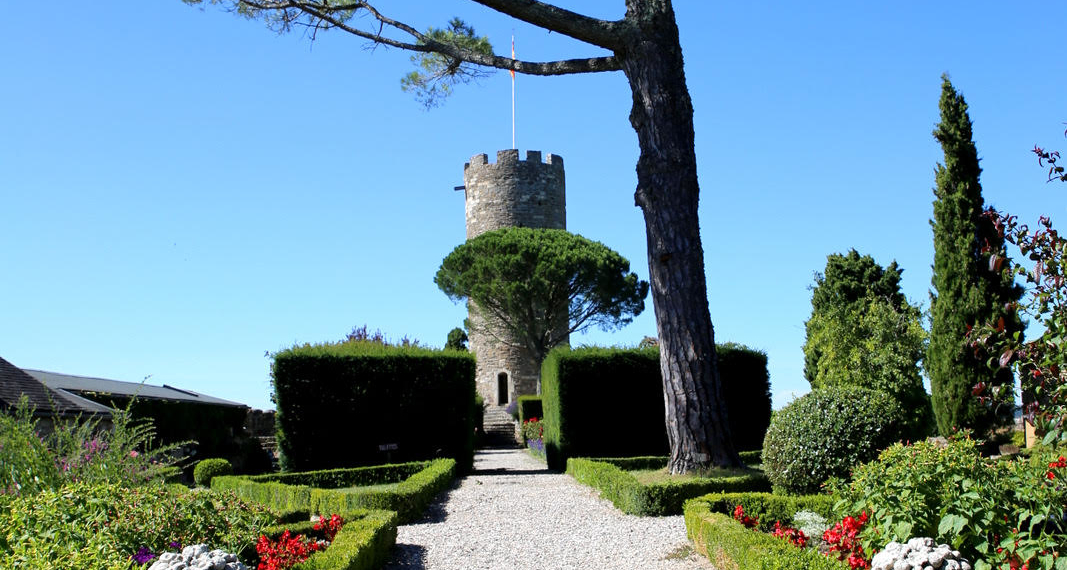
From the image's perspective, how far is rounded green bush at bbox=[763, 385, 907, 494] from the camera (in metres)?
7.94

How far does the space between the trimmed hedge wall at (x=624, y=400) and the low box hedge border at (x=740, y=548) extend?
7322 mm

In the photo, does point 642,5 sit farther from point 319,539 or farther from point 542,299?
point 542,299

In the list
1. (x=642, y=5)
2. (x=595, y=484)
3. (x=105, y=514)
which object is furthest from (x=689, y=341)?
(x=105, y=514)

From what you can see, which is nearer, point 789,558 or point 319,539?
point 789,558

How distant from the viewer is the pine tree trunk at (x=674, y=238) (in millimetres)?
9398

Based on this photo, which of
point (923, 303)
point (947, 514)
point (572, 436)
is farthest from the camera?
point (923, 303)

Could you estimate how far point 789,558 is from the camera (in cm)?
443

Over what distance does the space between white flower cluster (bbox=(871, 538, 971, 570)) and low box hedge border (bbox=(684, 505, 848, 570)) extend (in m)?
0.23

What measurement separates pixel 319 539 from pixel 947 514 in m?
4.65

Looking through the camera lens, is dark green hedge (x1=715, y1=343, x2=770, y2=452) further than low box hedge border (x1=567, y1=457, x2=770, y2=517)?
Yes

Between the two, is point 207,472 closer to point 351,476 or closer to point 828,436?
point 351,476

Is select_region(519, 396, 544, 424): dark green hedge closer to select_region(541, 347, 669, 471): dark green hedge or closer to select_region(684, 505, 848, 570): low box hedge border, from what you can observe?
select_region(541, 347, 669, 471): dark green hedge

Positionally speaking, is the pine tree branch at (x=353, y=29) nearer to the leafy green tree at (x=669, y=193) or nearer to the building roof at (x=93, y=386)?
the leafy green tree at (x=669, y=193)

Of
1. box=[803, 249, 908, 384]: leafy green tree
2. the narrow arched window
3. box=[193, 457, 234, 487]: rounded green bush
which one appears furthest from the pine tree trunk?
the narrow arched window
